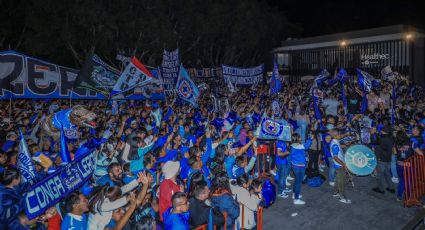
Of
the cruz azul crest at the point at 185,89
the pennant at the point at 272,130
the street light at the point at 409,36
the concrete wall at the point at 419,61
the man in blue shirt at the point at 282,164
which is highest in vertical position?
the street light at the point at 409,36

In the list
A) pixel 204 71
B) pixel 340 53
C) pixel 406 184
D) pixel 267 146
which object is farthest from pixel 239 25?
pixel 406 184

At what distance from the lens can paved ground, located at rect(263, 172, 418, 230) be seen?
257 inches

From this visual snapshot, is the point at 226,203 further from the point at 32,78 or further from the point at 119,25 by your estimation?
the point at 119,25

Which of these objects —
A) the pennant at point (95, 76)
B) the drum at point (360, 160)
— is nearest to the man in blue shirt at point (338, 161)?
the drum at point (360, 160)

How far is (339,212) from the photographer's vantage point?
23.2 feet

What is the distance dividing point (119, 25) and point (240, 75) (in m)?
13.5

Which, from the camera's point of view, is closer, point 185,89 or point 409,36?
point 185,89

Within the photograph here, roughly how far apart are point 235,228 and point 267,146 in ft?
14.6

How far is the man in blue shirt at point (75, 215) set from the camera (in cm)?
396

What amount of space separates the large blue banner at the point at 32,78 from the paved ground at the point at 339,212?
6.67 m

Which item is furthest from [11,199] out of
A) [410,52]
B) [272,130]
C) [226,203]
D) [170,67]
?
[410,52]

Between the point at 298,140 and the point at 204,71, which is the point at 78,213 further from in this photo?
A: the point at 204,71

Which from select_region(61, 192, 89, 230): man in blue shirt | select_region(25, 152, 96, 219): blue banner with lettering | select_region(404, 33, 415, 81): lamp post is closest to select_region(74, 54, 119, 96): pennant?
select_region(25, 152, 96, 219): blue banner with lettering

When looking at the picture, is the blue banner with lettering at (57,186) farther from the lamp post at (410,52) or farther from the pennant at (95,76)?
the lamp post at (410,52)
